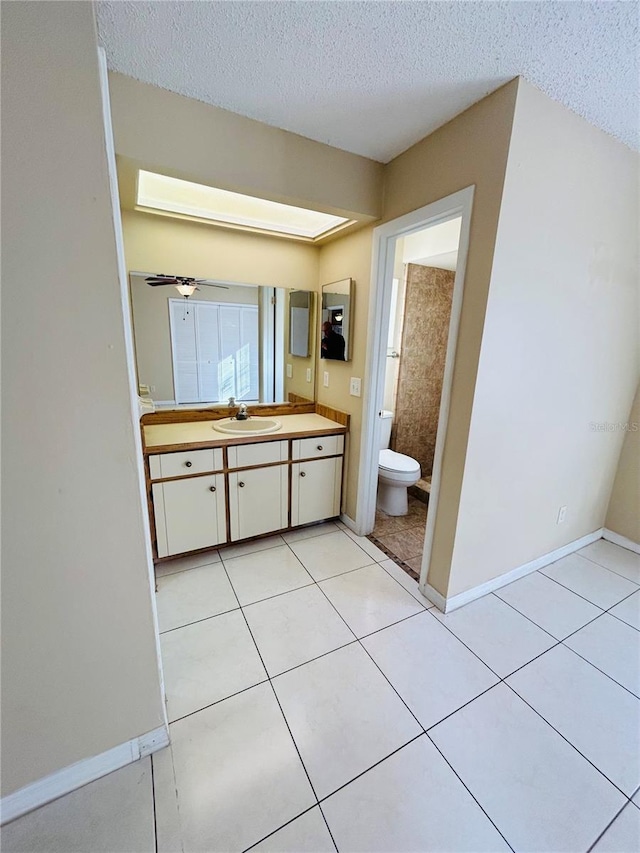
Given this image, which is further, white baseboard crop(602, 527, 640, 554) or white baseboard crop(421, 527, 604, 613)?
white baseboard crop(602, 527, 640, 554)

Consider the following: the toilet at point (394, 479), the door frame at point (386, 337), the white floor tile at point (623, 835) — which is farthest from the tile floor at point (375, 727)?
the toilet at point (394, 479)

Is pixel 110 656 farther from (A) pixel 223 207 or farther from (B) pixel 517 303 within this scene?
(A) pixel 223 207

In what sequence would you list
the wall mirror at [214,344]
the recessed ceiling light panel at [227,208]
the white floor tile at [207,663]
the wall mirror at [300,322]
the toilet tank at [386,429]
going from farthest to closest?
the toilet tank at [386,429], the wall mirror at [300,322], the wall mirror at [214,344], the recessed ceiling light panel at [227,208], the white floor tile at [207,663]

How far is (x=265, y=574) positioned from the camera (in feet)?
6.69

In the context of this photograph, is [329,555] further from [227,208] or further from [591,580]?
[227,208]

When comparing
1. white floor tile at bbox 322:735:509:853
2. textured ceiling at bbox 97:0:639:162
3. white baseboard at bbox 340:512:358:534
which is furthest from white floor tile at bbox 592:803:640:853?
textured ceiling at bbox 97:0:639:162

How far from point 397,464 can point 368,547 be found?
0.74 metres

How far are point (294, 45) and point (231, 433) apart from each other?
172 cm

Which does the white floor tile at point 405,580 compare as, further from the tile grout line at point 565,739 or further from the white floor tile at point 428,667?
the tile grout line at point 565,739

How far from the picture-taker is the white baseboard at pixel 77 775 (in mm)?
983

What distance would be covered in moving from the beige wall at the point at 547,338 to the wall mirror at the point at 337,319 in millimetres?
1049

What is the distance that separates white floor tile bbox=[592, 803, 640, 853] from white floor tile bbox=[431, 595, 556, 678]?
471mm

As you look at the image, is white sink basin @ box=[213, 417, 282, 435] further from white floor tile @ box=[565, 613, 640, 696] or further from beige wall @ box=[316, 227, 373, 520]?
white floor tile @ box=[565, 613, 640, 696]

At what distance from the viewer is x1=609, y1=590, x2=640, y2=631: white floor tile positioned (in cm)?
181
